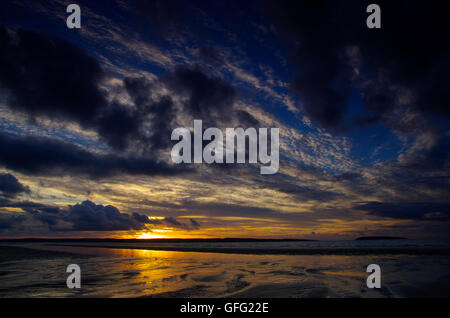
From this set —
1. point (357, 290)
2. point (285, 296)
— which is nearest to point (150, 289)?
point (285, 296)

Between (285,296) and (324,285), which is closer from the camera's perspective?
(285,296)
